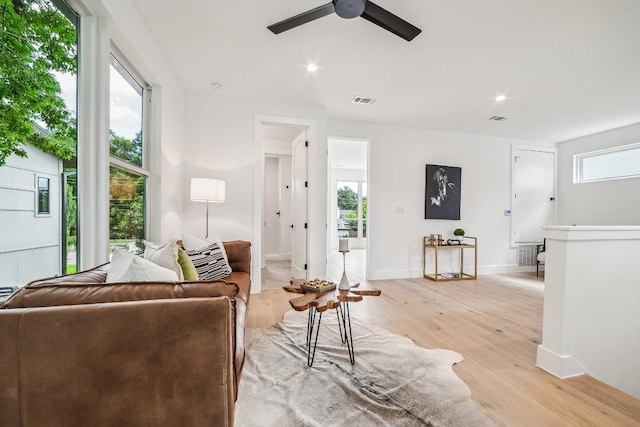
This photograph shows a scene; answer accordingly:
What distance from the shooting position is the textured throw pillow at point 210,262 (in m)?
2.28

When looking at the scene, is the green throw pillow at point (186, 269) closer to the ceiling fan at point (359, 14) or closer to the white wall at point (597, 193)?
the ceiling fan at point (359, 14)

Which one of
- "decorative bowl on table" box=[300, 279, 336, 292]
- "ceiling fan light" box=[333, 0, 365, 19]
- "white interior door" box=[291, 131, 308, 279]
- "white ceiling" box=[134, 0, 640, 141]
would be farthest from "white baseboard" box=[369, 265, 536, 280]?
"ceiling fan light" box=[333, 0, 365, 19]

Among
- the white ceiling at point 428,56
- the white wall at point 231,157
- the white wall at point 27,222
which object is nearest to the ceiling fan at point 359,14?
the white ceiling at point 428,56

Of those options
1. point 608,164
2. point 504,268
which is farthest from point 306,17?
point 608,164

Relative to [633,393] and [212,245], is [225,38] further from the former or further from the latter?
[633,393]

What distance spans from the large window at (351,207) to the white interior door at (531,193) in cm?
446

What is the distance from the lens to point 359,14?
5.87ft

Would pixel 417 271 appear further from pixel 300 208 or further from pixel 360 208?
pixel 360 208

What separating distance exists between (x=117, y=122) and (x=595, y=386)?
3685mm

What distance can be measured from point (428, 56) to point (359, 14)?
115 cm

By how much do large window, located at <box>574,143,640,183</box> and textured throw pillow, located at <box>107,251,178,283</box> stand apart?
258 inches

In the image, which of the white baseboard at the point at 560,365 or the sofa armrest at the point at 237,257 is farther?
the sofa armrest at the point at 237,257

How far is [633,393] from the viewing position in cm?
235

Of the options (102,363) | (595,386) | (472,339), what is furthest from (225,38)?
(595,386)
